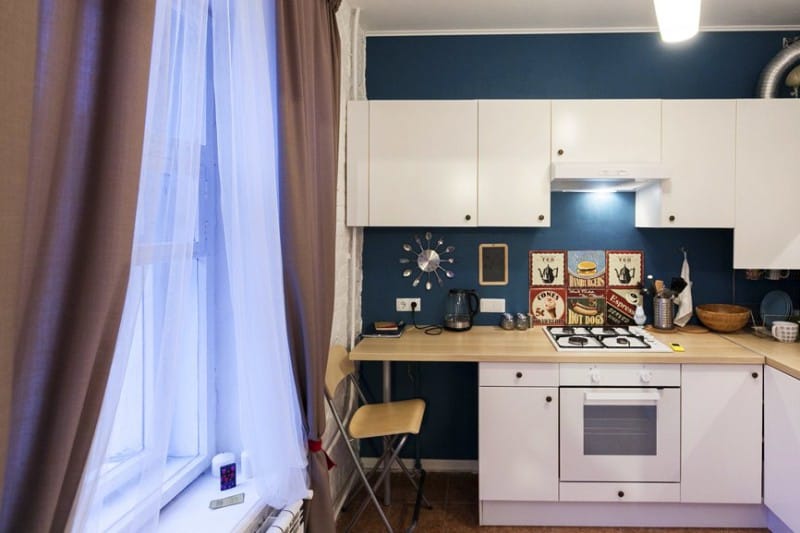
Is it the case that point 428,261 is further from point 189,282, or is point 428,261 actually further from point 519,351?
point 189,282

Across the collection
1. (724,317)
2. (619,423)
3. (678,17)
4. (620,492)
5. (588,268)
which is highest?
(678,17)

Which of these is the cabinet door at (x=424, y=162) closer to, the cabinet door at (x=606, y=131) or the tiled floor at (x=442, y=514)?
the cabinet door at (x=606, y=131)

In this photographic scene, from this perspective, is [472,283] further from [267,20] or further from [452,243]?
[267,20]

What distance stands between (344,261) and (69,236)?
209 centimetres

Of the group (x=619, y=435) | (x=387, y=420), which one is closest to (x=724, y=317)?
(x=619, y=435)

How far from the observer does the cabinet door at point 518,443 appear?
2469mm

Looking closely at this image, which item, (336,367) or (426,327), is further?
(426,327)

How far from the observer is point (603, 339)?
269cm

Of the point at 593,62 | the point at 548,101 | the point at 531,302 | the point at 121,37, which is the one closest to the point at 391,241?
the point at 531,302

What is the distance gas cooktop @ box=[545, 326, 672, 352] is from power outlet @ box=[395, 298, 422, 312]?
2.60 feet

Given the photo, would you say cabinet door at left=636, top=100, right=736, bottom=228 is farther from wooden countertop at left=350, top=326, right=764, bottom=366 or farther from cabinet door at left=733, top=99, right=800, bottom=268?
wooden countertop at left=350, top=326, right=764, bottom=366

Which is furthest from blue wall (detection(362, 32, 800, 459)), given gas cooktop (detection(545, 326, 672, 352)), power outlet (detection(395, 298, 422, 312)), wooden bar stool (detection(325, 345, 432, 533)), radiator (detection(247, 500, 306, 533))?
radiator (detection(247, 500, 306, 533))

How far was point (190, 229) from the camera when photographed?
1062mm

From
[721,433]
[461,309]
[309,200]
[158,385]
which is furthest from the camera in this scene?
[461,309]
